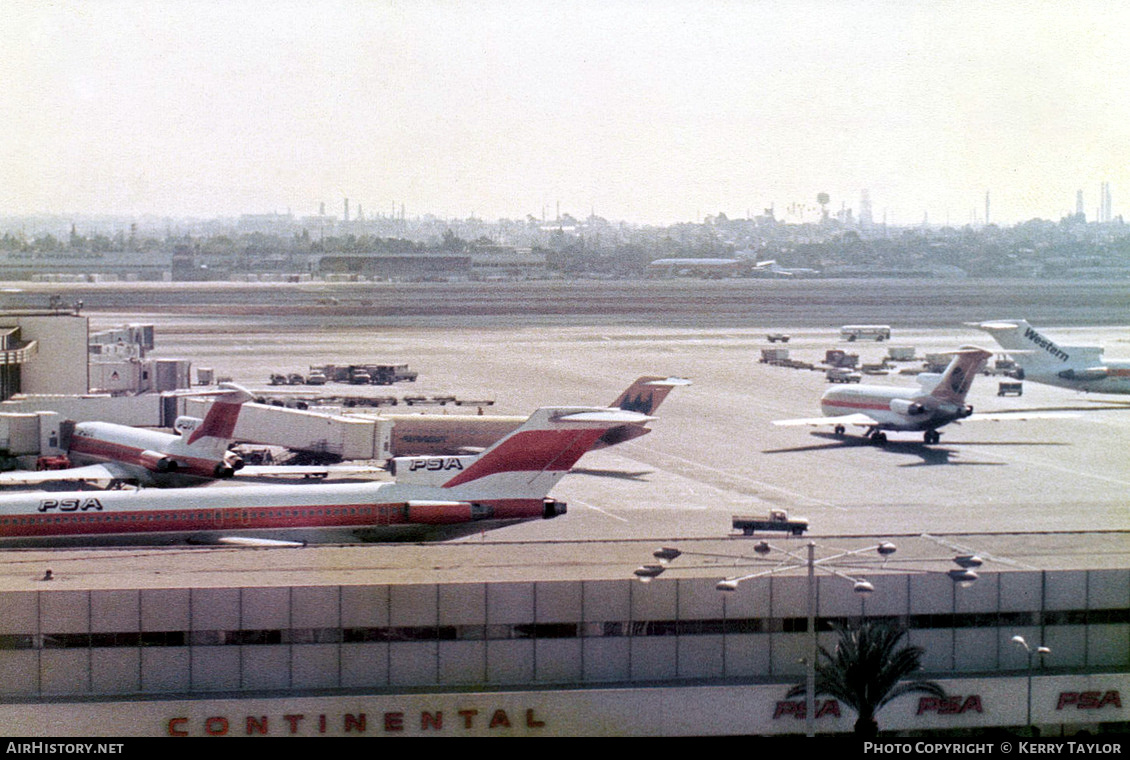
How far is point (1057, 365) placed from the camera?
8150cm

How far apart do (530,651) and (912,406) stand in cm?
4121

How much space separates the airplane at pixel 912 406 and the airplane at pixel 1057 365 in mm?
13987

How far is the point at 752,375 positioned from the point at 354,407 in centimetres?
3388

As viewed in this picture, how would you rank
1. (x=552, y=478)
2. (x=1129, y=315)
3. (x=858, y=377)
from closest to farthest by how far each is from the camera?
(x=552, y=478)
(x=858, y=377)
(x=1129, y=315)

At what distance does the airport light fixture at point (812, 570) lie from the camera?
22.9 m

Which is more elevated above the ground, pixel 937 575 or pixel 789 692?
pixel 937 575

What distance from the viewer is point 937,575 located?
26.1m

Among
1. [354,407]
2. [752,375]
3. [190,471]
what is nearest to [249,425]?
[190,471]

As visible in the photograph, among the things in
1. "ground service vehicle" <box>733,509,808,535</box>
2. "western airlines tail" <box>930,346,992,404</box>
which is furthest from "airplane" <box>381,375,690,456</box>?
"ground service vehicle" <box>733,509,808,535</box>

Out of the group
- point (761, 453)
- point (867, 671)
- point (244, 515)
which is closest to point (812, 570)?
point (867, 671)

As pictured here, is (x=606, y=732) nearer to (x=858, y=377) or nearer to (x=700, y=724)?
(x=700, y=724)

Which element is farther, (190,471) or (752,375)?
(752,375)

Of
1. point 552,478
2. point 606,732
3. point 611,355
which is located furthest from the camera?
point 611,355

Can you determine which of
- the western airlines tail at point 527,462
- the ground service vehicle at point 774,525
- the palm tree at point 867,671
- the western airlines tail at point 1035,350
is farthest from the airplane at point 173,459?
the western airlines tail at point 1035,350
